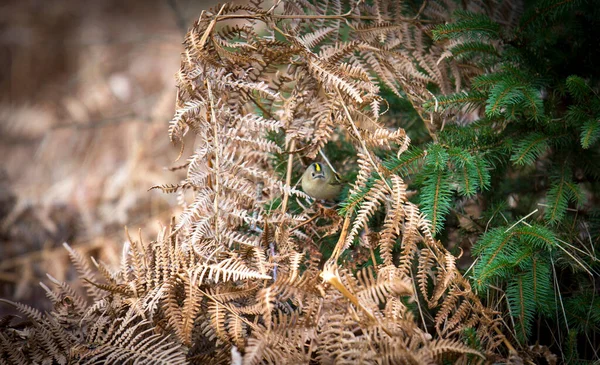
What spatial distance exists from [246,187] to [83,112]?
4160 mm

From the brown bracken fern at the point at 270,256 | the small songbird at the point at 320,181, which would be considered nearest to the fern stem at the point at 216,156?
the brown bracken fern at the point at 270,256

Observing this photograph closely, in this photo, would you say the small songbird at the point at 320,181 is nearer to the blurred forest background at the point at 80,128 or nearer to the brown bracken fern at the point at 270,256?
the brown bracken fern at the point at 270,256

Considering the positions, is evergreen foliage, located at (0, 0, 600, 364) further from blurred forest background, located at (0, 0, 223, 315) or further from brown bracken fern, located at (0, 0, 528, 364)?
blurred forest background, located at (0, 0, 223, 315)

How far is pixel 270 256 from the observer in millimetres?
1709

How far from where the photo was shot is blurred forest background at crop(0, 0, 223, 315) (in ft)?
12.3

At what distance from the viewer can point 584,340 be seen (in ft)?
6.33

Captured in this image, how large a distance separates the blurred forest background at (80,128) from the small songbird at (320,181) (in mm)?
2038

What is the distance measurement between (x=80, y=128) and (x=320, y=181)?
3.85 metres

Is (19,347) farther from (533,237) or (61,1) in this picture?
(61,1)

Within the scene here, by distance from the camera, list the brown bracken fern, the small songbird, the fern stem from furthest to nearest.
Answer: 1. the small songbird
2. the fern stem
3. the brown bracken fern

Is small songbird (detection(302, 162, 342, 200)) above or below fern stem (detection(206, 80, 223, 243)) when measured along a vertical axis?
below

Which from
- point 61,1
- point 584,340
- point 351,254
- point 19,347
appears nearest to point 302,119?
point 351,254

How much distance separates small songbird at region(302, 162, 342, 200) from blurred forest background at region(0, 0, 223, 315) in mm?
2038

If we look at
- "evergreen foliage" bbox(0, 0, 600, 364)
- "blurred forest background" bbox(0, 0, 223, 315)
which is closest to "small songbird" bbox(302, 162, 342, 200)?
"evergreen foliage" bbox(0, 0, 600, 364)
